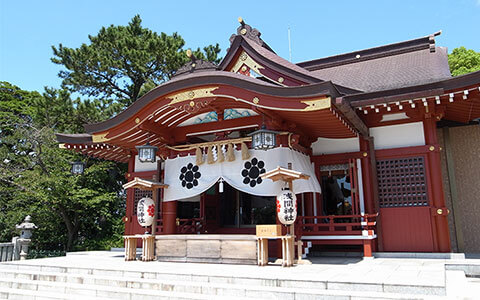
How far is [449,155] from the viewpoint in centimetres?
947

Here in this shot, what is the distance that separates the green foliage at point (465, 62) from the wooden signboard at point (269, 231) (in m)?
17.8

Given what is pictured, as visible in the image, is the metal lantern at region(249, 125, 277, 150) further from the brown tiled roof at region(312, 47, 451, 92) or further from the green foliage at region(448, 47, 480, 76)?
the green foliage at region(448, 47, 480, 76)

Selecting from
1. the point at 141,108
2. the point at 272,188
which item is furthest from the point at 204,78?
the point at 272,188

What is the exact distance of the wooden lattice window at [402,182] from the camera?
8477mm

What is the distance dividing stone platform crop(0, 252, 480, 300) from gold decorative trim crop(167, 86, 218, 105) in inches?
148

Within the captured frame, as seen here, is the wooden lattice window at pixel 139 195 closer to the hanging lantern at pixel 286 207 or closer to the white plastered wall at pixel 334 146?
the white plastered wall at pixel 334 146

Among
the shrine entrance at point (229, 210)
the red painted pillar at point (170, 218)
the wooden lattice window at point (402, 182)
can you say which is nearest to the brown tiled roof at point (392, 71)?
the wooden lattice window at point (402, 182)

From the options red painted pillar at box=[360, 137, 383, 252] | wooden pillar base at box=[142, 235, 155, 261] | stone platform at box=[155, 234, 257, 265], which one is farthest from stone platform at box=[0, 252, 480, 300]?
wooden pillar base at box=[142, 235, 155, 261]

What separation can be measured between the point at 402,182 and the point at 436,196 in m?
0.80

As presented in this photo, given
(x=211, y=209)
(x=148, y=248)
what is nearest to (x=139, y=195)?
(x=211, y=209)

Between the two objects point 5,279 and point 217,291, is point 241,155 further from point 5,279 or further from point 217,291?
point 5,279

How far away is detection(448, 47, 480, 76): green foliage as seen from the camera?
65.6ft

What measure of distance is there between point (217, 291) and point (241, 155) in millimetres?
3750

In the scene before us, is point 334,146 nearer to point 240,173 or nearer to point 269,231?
point 240,173
